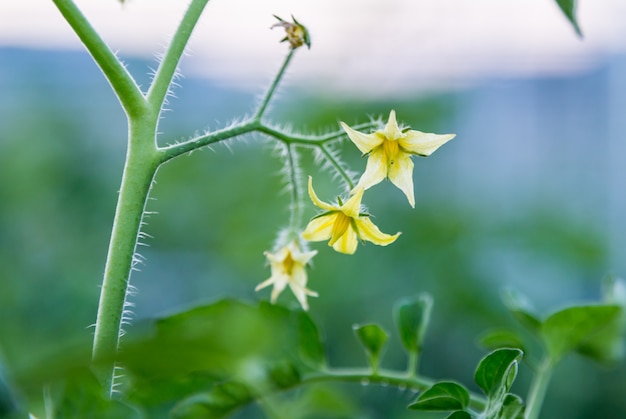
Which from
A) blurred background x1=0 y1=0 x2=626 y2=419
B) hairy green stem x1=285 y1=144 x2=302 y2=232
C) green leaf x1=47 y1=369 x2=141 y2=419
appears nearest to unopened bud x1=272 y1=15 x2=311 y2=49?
hairy green stem x1=285 y1=144 x2=302 y2=232

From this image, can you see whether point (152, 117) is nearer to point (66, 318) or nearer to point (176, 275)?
point (66, 318)

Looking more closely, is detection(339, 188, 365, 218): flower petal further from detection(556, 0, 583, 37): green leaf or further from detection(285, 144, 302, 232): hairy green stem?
detection(556, 0, 583, 37): green leaf

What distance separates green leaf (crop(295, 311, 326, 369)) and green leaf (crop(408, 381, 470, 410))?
0.13 m

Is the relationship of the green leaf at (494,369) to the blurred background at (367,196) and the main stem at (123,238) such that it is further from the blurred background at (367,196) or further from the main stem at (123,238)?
the blurred background at (367,196)

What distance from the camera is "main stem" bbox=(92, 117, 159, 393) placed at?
410mm

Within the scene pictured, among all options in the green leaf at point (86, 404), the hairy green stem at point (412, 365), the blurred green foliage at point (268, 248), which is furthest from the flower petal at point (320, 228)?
the blurred green foliage at point (268, 248)

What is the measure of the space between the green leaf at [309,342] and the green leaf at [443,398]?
0.13 m

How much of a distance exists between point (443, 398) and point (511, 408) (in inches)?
1.9

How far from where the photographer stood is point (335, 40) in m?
4.07

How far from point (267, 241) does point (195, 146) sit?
201 centimetres

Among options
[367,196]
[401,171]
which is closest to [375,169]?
[401,171]

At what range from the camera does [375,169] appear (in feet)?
1.72

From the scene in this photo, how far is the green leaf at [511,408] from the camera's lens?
1.30ft

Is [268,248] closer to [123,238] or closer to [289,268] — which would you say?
[289,268]
